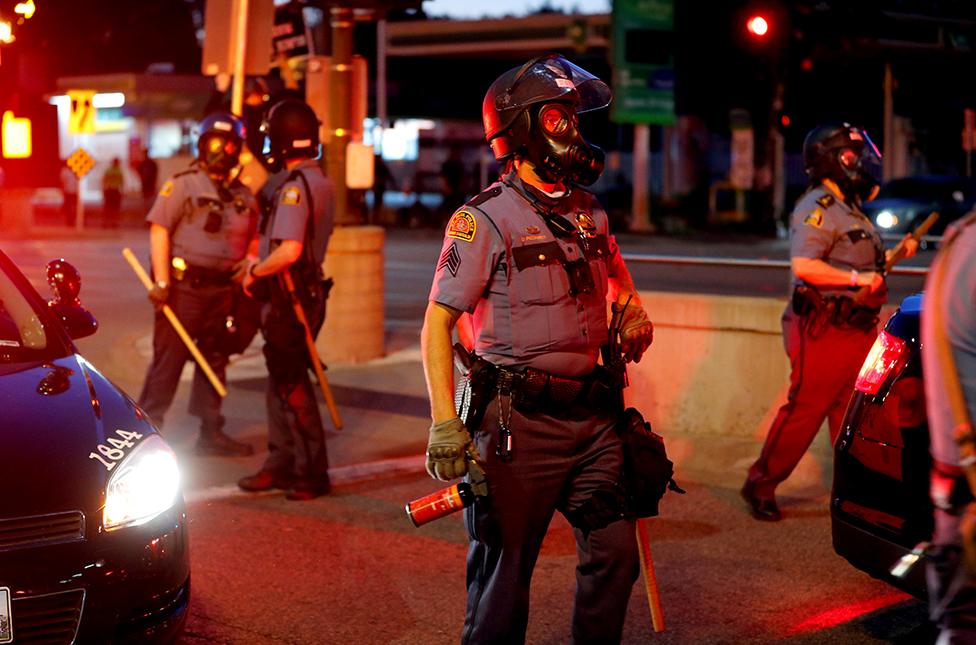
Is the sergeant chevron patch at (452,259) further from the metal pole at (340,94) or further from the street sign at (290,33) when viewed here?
the street sign at (290,33)

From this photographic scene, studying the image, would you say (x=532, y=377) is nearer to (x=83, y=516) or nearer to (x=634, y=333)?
(x=634, y=333)

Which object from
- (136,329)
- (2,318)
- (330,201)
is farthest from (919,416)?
(136,329)

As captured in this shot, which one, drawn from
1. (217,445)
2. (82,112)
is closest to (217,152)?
(217,445)

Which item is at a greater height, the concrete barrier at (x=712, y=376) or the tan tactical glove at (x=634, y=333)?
the tan tactical glove at (x=634, y=333)

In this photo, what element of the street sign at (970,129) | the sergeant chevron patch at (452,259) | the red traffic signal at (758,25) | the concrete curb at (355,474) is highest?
the red traffic signal at (758,25)

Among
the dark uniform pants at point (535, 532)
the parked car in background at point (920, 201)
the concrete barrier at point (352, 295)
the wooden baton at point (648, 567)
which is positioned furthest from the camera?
the parked car in background at point (920, 201)

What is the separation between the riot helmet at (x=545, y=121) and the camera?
432 cm

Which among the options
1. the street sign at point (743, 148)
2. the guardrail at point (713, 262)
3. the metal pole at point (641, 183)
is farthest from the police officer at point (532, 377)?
the metal pole at point (641, 183)

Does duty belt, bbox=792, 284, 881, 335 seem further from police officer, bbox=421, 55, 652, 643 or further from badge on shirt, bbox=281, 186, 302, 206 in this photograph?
police officer, bbox=421, 55, 652, 643

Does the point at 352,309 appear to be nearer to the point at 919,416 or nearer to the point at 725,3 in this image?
the point at 919,416

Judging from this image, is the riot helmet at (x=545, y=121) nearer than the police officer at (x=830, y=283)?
Yes

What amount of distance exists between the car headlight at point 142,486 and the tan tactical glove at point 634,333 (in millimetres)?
1522

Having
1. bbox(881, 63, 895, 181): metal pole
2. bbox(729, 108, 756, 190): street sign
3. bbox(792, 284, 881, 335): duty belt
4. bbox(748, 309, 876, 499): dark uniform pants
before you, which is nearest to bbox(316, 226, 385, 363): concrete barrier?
bbox(748, 309, 876, 499): dark uniform pants

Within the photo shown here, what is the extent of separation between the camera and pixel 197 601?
5.80 metres
